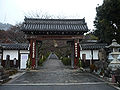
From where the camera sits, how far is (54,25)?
82.6 ft

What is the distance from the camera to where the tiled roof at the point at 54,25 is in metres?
23.8

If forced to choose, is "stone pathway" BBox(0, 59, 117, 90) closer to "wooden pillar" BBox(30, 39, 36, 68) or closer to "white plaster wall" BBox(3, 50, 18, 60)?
"wooden pillar" BBox(30, 39, 36, 68)

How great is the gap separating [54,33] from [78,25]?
12.9ft

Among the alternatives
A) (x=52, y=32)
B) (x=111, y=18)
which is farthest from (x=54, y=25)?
(x=111, y=18)

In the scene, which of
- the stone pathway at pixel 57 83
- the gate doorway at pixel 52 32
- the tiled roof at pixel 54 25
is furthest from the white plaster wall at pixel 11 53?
the stone pathway at pixel 57 83

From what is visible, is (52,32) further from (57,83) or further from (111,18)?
(57,83)

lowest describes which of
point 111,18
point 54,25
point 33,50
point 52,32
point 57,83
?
point 57,83

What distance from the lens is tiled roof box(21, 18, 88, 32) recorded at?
23.8 metres

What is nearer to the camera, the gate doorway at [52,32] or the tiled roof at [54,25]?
the gate doorway at [52,32]

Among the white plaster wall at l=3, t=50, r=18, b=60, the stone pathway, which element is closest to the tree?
the stone pathway

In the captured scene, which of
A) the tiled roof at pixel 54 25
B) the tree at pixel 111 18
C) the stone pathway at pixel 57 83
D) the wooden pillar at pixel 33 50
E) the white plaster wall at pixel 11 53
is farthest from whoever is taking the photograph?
the white plaster wall at pixel 11 53

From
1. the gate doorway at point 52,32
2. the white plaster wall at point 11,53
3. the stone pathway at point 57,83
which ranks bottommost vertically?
the stone pathway at point 57,83

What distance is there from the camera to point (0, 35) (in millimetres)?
44344

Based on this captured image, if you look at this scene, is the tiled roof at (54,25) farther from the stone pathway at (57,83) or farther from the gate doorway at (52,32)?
the stone pathway at (57,83)
